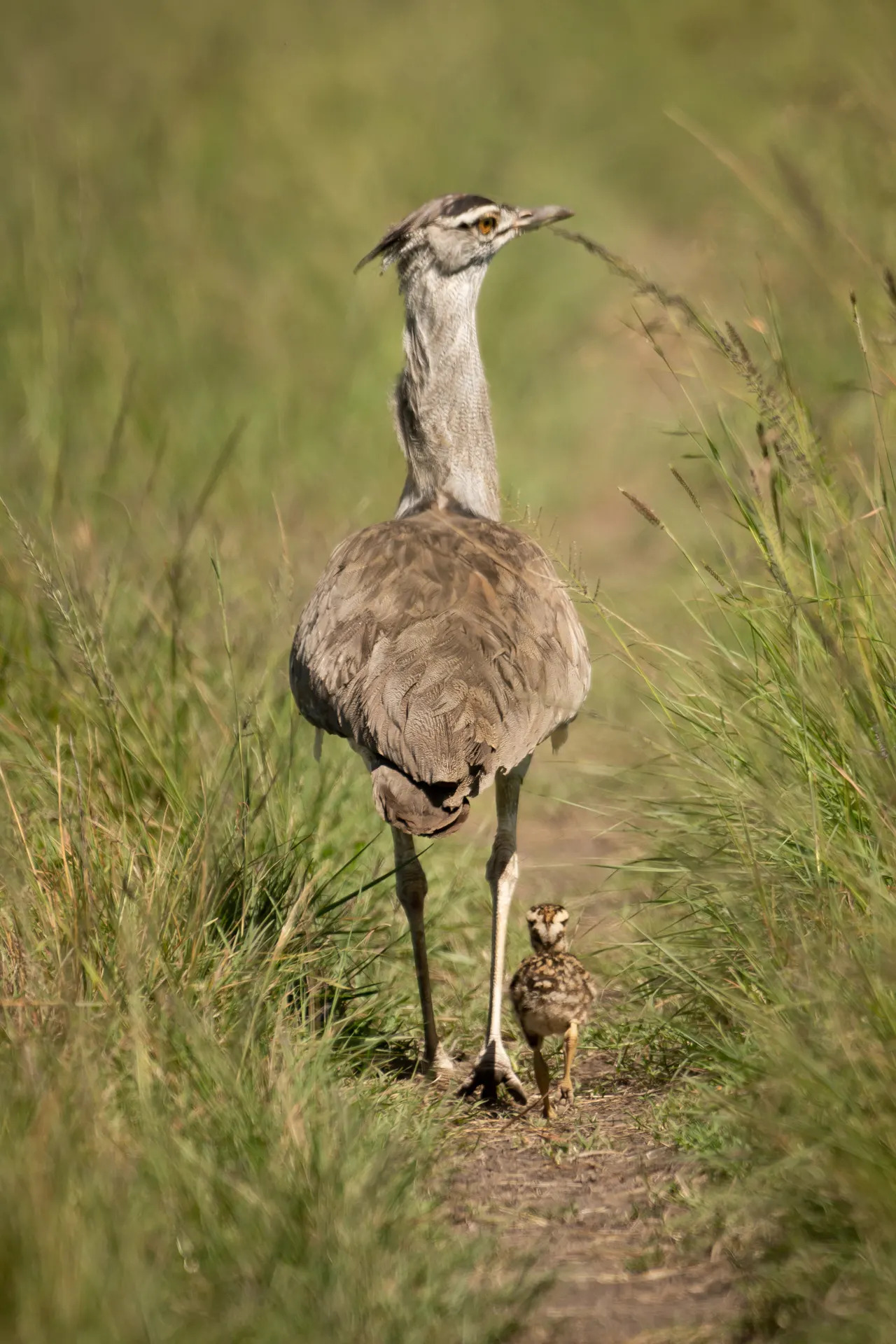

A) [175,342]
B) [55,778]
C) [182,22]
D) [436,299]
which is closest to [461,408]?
[436,299]

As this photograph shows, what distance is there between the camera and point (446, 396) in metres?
4.92

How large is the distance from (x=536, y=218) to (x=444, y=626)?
71.8 inches

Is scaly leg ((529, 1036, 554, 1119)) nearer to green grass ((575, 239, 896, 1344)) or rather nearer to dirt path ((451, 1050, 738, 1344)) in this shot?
dirt path ((451, 1050, 738, 1344))

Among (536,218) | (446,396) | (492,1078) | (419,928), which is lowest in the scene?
(492,1078)

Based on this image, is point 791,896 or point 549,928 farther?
point 549,928

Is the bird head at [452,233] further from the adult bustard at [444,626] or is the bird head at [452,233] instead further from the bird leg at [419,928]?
the bird leg at [419,928]

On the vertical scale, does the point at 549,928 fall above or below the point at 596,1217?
above

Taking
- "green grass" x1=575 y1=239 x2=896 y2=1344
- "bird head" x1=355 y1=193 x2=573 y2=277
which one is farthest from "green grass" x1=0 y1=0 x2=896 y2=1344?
"bird head" x1=355 y1=193 x2=573 y2=277

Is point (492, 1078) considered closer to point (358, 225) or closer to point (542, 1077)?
point (542, 1077)

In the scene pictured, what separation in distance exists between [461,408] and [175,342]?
373 centimetres

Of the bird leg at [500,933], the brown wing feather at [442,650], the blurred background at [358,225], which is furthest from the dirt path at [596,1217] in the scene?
the blurred background at [358,225]

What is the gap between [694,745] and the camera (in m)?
3.87

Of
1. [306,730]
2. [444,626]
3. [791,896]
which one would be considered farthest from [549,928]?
[306,730]

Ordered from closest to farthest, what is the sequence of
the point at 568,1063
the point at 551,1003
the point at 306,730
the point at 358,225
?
the point at 551,1003 → the point at 568,1063 → the point at 306,730 → the point at 358,225
